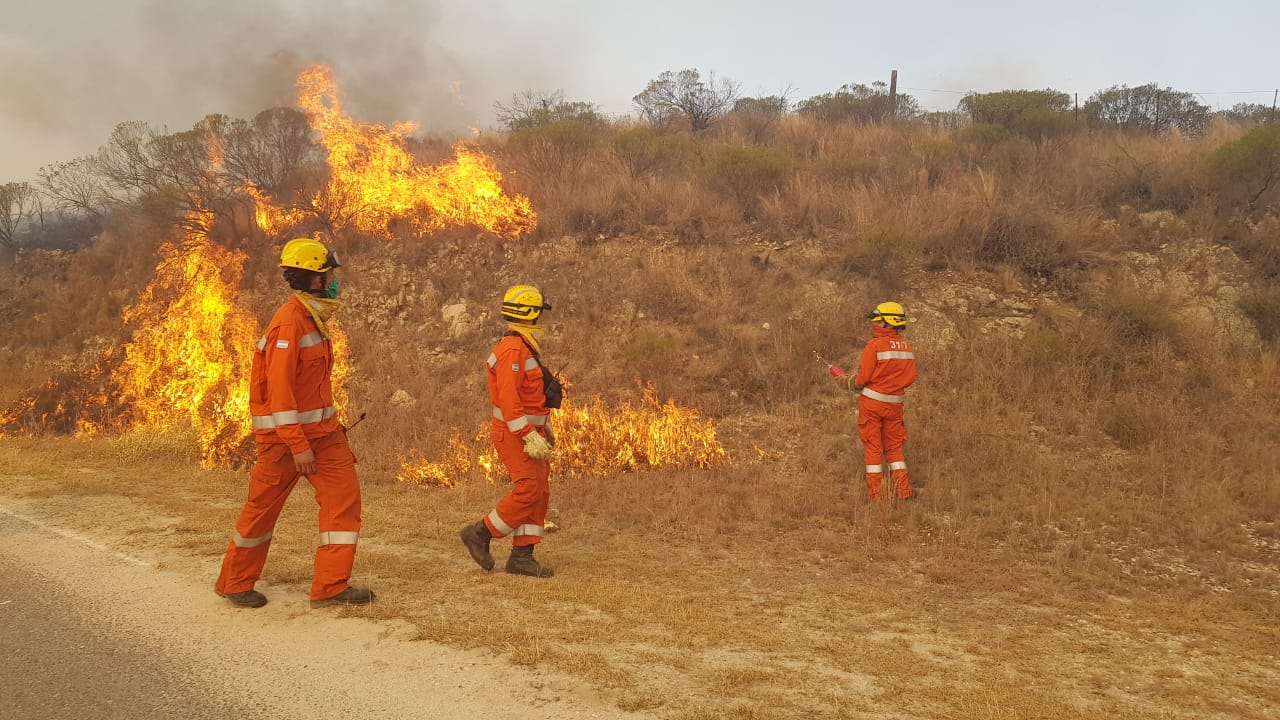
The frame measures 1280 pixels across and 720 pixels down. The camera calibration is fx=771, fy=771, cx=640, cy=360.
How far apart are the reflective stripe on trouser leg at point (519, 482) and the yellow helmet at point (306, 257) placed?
1517mm

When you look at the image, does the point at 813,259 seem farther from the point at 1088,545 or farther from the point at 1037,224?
the point at 1088,545

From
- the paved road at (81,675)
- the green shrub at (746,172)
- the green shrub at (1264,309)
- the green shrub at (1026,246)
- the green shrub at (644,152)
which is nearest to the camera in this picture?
the paved road at (81,675)

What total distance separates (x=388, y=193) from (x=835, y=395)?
371 inches

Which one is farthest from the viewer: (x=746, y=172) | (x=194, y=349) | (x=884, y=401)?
(x=746, y=172)

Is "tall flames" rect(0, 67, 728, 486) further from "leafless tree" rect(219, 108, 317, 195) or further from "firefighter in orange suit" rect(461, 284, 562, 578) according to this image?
"firefighter in orange suit" rect(461, 284, 562, 578)

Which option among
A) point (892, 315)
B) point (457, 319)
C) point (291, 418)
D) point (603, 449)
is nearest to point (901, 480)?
point (892, 315)

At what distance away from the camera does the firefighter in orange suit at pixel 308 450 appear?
443 centimetres

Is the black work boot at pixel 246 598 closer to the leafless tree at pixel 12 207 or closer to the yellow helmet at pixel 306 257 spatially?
the yellow helmet at pixel 306 257

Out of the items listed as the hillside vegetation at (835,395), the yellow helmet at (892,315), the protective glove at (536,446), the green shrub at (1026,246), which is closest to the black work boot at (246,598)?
Answer: the hillside vegetation at (835,395)

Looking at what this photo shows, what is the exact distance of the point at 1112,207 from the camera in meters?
12.9

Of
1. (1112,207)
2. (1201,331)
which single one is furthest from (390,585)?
(1112,207)

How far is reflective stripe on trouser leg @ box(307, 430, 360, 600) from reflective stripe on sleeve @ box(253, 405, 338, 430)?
0.48ft

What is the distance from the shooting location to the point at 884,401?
295 inches

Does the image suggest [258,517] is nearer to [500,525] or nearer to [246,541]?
[246,541]
